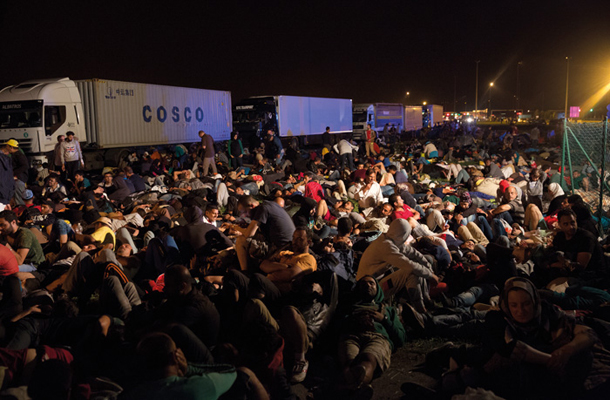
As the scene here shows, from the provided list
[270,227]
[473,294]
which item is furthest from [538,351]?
[270,227]

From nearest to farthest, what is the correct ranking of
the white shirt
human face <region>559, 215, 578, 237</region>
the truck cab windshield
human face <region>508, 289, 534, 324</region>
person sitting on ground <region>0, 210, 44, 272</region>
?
human face <region>508, 289, 534, 324</region> < human face <region>559, 215, 578, 237</region> < person sitting on ground <region>0, 210, 44, 272</region> < the white shirt < the truck cab windshield

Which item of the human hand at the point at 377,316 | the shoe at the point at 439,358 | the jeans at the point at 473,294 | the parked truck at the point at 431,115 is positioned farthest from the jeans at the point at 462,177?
the parked truck at the point at 431,115

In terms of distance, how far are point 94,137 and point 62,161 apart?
5.25 meters

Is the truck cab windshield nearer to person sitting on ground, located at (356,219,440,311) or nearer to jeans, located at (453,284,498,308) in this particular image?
person sitting on ground, located at (356,219,440,311)

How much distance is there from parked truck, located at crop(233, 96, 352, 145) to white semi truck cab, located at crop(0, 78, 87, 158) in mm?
9196

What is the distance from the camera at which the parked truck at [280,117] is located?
91.7 feet

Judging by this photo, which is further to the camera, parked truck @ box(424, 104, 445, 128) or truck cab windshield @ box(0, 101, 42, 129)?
parked truck @ box(424, 104, 445, 128)

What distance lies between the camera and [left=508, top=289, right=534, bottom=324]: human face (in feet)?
13.4

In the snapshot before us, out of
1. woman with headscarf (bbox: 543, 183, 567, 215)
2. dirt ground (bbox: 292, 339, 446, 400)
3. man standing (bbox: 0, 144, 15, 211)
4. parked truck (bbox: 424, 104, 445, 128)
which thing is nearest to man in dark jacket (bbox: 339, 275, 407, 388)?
dirt ground (bbox: 292, 339, 446, 400)

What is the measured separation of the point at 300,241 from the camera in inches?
236

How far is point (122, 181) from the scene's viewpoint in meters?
12.0

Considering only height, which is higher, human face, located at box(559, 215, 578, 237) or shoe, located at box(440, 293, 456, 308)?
human face, located at box(559, 215, 578, 237)

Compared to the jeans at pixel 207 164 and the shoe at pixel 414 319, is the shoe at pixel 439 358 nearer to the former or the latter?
the shoe at pixel 414 319

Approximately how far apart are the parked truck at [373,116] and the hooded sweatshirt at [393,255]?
31.8 meters
